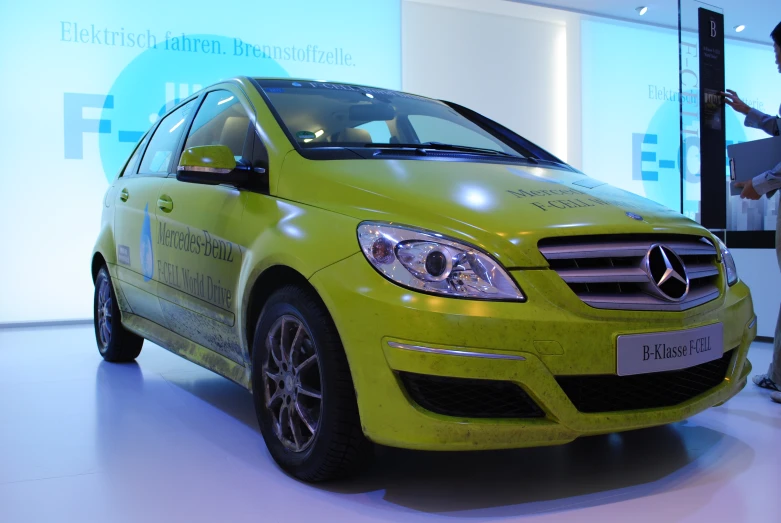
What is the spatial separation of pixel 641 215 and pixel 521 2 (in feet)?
23.4

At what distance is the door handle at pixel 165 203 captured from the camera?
9.87ft

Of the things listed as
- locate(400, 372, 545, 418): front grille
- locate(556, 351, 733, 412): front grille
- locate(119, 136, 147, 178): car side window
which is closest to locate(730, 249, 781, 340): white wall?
locate(556, 351, 733, 412): front grille

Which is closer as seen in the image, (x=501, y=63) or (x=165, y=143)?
(x=165, y=143)

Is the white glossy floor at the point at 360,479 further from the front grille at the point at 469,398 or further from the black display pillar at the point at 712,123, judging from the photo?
the black display pillar at the point at 712,123

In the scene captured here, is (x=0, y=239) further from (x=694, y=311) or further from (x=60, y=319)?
(x=694, y=311)

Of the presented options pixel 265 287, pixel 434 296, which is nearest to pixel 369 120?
pixel 265 287

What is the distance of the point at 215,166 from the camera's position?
7.81ft

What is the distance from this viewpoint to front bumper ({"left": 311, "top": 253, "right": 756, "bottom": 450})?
174 cm

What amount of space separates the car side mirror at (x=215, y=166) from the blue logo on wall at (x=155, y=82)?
4038 mm

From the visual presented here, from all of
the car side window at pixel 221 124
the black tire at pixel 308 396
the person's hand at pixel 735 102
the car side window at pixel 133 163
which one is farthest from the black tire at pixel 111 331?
the person's hand at pixel 735 102

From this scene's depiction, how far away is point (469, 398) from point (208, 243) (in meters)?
1.24

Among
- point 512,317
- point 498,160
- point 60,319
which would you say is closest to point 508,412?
point 512,317

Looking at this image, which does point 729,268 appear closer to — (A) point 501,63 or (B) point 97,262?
(B) point 97,262

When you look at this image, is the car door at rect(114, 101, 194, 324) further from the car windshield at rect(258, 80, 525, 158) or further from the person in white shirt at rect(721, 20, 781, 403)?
the person in white shirt at rect(721, 20, 781, 403)
